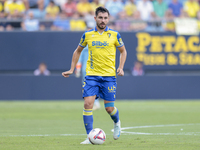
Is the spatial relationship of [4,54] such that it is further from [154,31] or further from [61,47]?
[154,31]

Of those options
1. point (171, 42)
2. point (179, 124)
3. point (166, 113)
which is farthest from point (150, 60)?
point (179, 124)

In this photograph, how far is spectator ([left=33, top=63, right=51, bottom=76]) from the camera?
17.3 m

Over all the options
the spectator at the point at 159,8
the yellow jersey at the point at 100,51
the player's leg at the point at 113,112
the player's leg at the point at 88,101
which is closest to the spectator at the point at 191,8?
the spectator at the point at 159,8

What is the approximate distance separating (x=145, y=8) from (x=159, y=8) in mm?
660

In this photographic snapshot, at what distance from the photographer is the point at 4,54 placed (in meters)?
17.6

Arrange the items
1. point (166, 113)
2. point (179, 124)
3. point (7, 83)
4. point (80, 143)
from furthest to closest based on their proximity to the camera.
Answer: point (7, 83) → point (166, 113) → point (179, 124) → point (80, 143)

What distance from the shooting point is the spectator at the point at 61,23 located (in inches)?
683

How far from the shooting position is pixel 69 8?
1791 centimetres

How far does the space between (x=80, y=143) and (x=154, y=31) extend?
1211 centimetres

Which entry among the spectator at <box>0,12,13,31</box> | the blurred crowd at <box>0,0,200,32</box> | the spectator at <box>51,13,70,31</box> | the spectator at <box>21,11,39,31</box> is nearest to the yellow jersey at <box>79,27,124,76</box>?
the blurred crowd at <box>0,0,200,32</box>

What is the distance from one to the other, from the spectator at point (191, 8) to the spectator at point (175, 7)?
32 centimetres

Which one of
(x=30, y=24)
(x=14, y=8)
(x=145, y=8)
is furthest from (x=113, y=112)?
(x=145, y=8)

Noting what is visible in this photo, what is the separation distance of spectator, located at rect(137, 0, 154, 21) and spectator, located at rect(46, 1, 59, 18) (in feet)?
12.5

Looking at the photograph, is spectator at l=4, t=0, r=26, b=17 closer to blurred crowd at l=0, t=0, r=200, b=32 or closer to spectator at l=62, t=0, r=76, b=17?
blurred crowd at l=0, t=0, r=200, b=32
